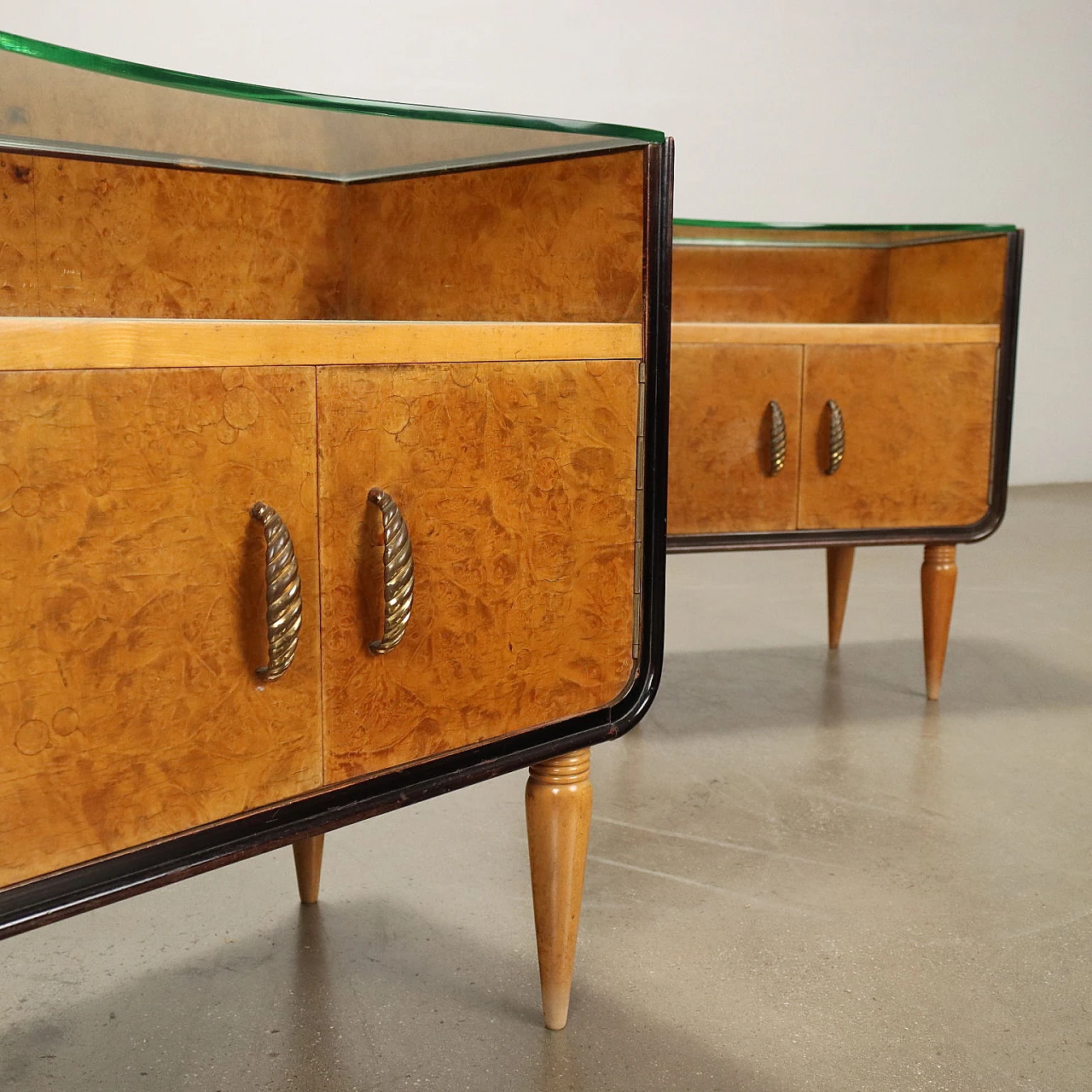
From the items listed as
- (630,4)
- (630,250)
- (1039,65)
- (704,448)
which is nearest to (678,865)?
(704,448)

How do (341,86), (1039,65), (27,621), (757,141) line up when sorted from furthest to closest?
(1039,65)
(757,141)
(341,86)
(27,621)

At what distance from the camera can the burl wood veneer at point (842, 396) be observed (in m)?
2.08

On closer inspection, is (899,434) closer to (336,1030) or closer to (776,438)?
(776,438)

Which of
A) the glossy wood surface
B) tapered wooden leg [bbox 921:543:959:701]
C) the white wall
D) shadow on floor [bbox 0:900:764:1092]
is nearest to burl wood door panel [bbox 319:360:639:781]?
the glossy wood surface

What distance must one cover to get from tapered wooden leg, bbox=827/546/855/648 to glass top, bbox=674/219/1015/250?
24.7 inches

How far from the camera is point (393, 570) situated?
0.93 m

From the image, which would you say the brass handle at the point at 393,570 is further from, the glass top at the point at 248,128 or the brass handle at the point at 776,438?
the brass handle at the point at 776,438

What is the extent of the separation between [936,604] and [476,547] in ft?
5.04

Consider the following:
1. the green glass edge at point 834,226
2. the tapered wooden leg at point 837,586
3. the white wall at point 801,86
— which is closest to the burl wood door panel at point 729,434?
the green glass edge at point 834,226

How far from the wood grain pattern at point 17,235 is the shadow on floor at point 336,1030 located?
691 millimetres

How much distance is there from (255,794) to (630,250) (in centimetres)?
56

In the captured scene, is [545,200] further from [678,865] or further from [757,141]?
[757,141]

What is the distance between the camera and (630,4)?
454 cm

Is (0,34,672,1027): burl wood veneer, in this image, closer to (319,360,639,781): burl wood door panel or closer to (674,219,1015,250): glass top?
(319,360,639,781): burl wood door panel
